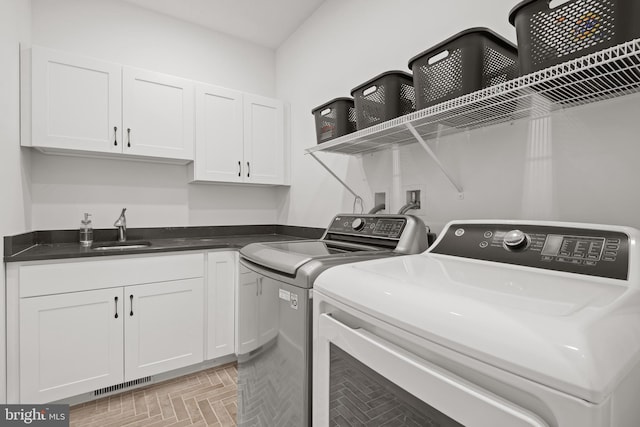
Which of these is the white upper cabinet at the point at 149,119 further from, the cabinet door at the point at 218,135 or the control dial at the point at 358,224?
the control dial at the point at 358,224

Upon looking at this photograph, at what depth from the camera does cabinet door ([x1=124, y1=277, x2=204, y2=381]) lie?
205 cm

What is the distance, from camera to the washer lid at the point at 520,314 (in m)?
0.44

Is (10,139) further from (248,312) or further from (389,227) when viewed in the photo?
(389,227)

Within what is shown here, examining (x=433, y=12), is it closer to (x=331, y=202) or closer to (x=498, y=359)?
(x=331, y=202)

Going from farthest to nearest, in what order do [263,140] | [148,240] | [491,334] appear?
[263,140], [148,240], [491,334]

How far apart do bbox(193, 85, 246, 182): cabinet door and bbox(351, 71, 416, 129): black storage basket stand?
139 cm

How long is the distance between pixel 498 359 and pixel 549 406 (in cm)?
8

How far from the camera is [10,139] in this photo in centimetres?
181

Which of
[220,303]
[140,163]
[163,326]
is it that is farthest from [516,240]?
[140,163]

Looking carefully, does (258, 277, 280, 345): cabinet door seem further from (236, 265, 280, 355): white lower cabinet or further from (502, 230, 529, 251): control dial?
(502, 230, 529, 251): control dial

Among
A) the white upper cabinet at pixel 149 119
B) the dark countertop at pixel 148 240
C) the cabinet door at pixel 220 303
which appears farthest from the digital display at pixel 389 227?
the white upper cabinet at pixel 149 119

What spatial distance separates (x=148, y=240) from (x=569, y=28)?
2809mm

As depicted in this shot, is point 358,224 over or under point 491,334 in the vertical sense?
over

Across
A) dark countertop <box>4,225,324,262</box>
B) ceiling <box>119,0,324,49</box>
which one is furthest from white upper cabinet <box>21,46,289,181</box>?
ceiling <box>119,0,324,49</box>
